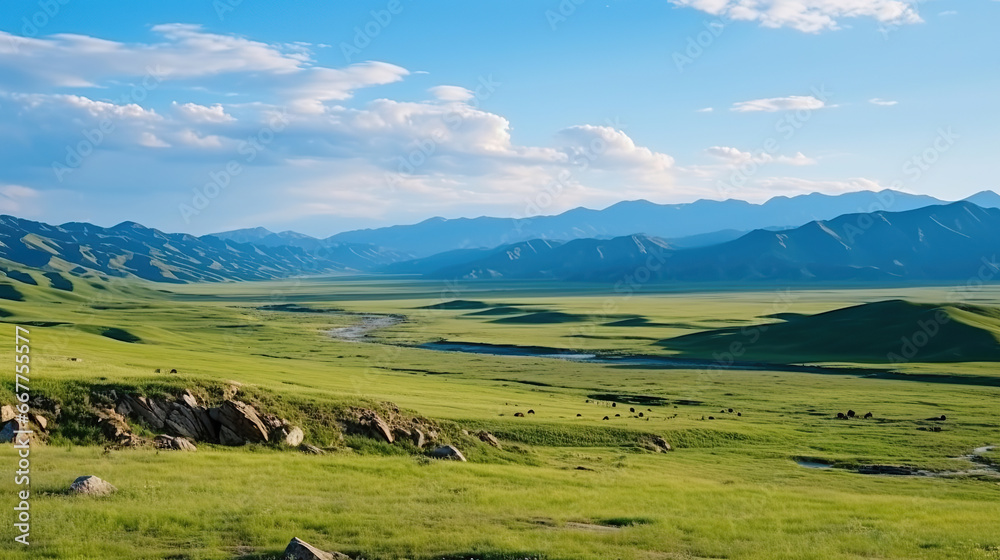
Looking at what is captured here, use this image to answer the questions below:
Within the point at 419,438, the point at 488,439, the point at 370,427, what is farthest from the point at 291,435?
the point at 488,439

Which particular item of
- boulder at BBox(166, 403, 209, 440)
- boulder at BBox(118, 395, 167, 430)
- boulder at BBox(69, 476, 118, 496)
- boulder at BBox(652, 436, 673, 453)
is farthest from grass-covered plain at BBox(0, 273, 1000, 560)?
boulder at BBox(166, 403, 209, 440)

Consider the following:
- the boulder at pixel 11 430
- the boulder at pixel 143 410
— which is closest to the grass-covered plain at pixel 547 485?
the boulder at pixel 143 410

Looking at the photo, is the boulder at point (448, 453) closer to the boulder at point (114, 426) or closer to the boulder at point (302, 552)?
the boulder at point (114, 426)

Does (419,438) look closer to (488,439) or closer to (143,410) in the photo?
(488,439)

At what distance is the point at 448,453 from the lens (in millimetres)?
33906

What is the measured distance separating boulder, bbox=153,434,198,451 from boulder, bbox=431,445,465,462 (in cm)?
1006

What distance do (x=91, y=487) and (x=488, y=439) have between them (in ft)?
64.0

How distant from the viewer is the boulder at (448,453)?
110 ft

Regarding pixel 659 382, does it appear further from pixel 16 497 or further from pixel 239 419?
pixel 16 497

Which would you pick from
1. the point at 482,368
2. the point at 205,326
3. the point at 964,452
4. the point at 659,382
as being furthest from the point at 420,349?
the point at 964,452

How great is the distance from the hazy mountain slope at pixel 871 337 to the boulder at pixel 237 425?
86120mm

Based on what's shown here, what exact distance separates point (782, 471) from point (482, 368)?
5723 centimetres

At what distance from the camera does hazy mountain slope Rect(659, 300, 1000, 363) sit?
339 feet

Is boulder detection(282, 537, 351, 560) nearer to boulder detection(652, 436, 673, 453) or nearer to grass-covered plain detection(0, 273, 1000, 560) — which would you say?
grass-covered plain detection(0, 273, 1000, 560)
